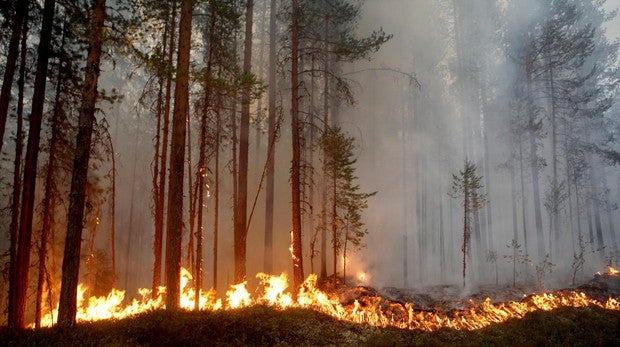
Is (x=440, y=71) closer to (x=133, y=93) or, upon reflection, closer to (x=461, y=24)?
(x=461, y=24)

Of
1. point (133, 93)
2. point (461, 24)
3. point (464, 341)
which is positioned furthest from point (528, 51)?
point (133, 93)

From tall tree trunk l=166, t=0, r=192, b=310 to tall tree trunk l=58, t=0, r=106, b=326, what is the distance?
79.3 inches

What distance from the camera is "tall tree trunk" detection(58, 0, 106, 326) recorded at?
27.3 ft

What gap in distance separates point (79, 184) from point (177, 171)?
2358 millimetres

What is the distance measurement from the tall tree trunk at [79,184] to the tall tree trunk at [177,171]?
2013mm

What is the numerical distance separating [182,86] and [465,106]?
32853mm

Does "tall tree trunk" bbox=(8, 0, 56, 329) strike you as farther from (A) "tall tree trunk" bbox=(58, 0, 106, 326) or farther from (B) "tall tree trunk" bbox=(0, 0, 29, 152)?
(A) "tall tree trunk" bbox=(58, 0, 106, 326)

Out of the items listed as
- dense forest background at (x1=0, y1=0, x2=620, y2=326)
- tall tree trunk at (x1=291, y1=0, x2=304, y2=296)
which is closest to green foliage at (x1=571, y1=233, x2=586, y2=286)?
dense forest background at (x1=0, y1=0, x2=620, y2=326)

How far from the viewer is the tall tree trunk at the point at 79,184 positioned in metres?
8.34

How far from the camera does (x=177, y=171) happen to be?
1028 centimetres

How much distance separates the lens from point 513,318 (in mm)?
9555

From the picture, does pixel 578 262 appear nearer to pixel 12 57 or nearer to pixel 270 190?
pixel 270 190

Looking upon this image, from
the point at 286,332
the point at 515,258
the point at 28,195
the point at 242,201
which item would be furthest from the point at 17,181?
the point at 515,258

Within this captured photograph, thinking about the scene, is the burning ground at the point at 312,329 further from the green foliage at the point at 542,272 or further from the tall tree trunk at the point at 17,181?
the green foliage at the point at 542,272
